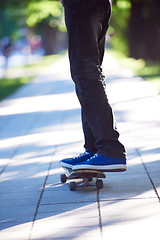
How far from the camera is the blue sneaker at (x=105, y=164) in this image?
3.56m

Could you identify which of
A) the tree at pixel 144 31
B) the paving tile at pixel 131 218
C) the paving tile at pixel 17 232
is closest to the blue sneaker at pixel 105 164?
the paving tile at pixel 131 218

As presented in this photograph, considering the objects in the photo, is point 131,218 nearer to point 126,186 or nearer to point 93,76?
point 126,186

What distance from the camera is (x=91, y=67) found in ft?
11.6

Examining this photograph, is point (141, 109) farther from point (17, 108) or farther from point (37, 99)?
point (37, 99)

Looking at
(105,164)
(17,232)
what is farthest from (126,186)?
(17,232)

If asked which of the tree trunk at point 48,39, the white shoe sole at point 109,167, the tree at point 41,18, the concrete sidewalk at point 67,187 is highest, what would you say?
the white shoe sole at point 109,167

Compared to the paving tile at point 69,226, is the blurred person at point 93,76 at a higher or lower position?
higher

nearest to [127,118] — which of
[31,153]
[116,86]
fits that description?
[31,153]

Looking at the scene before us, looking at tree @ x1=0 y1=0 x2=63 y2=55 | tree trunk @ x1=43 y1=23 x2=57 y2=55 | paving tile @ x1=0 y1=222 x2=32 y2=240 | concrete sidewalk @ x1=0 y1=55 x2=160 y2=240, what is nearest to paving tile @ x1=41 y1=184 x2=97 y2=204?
concrete sidewalk @ x1=0 y1=55 x2=160 y2=240

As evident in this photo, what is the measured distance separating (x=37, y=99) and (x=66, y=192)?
7460mm

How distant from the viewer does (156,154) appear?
4.88 meters

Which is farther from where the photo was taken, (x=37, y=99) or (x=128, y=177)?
(x=37, y=99)

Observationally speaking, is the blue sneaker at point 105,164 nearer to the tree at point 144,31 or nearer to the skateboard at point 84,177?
the skateboard at point 84,177

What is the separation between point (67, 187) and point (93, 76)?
3.05 ft
